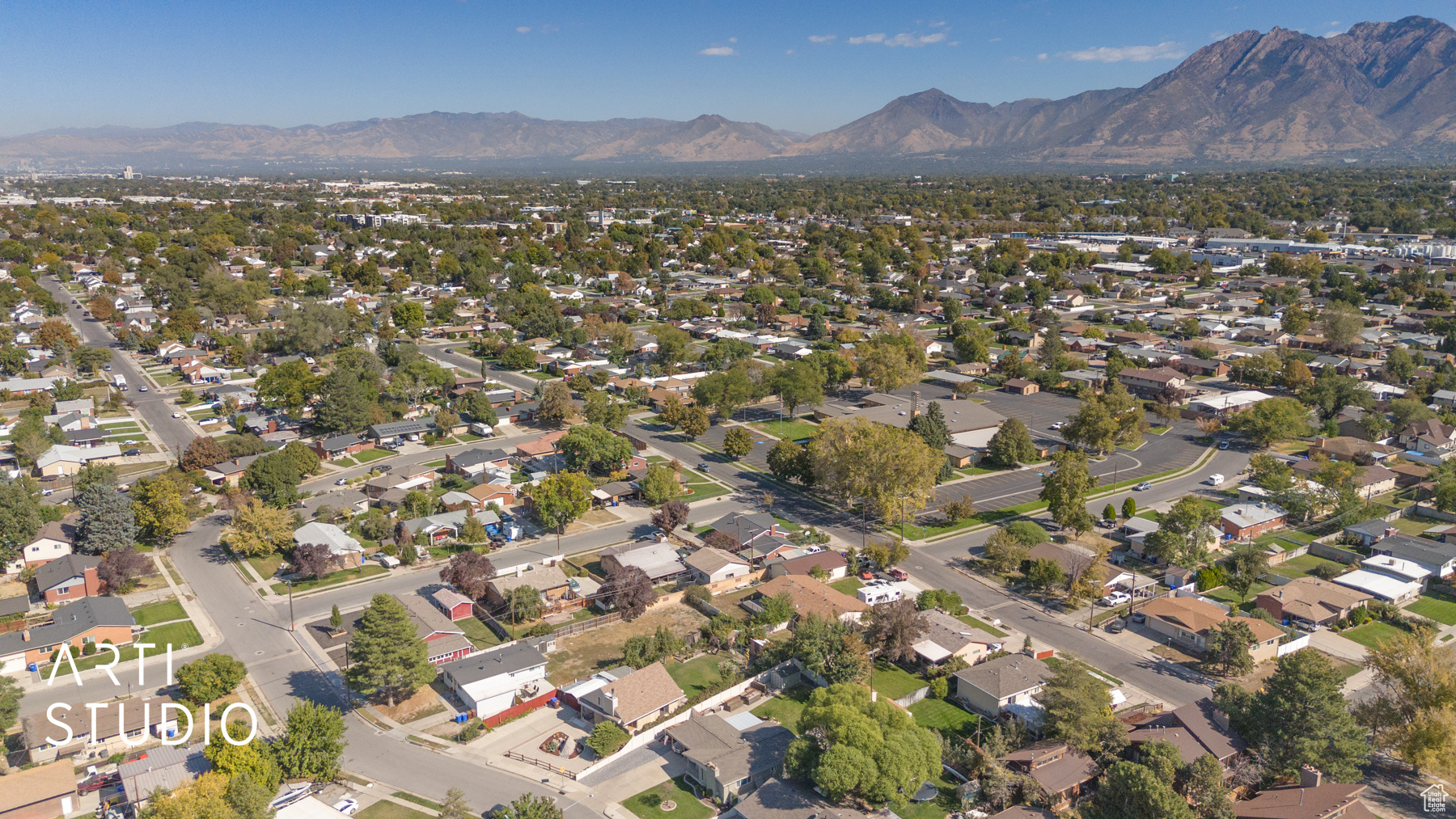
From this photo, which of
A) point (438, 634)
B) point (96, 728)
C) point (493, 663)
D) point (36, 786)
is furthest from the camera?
point (438, 634)

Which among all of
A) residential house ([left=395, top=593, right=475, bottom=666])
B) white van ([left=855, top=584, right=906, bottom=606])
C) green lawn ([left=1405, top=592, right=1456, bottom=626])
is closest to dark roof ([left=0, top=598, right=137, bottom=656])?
residential house ([left=395, top=593, right=475, bottom=666])

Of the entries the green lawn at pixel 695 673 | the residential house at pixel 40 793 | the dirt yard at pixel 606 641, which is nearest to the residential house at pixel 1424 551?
the green lawn at pixel 695 673

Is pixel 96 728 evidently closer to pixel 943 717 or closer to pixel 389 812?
pixel 389 812

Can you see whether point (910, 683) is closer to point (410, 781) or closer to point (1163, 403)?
point (410, 781)

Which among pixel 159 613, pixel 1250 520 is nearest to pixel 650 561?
pixel 159 613

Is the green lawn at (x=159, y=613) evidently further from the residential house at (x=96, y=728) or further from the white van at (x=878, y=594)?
the white van at (x=878, y=594)

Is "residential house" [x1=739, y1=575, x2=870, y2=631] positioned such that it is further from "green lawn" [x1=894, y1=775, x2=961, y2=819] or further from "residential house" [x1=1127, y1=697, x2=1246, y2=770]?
"residential house" [x1=1127, y1=697, x2=1246, y2=770]
